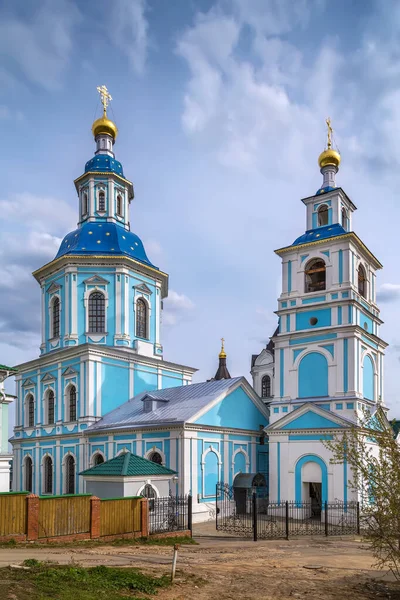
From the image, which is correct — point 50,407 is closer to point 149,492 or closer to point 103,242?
point 103,242

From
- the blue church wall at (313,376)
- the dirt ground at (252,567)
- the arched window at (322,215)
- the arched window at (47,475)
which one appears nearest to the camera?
the dirt ground at (252,567)

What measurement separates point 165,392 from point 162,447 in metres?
4.60

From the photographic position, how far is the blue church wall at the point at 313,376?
25156mm

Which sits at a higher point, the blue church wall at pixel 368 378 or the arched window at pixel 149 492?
the blue church wall at pixel 368 378

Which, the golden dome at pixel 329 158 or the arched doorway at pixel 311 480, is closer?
the arched doorway at pixel 311 480

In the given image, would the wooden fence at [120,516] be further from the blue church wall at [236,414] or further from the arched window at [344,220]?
the arched window at [344,220]

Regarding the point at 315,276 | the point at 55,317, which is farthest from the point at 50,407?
the point at 315,276

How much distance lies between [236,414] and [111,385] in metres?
6.86

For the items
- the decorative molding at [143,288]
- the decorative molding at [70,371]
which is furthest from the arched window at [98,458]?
the decorative molding at [143,288]

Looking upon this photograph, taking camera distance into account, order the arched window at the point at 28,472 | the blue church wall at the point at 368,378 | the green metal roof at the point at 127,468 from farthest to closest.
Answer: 1. the arched window at the point at 28,472
2. the blue church wall at the point at 368,378
3. the green metal roof at the point at 127,468

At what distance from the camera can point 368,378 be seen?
86.1ft

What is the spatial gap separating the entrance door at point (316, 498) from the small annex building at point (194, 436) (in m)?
3.70

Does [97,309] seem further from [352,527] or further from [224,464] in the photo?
[352,527]

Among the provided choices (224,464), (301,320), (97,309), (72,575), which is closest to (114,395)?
(97,309)
